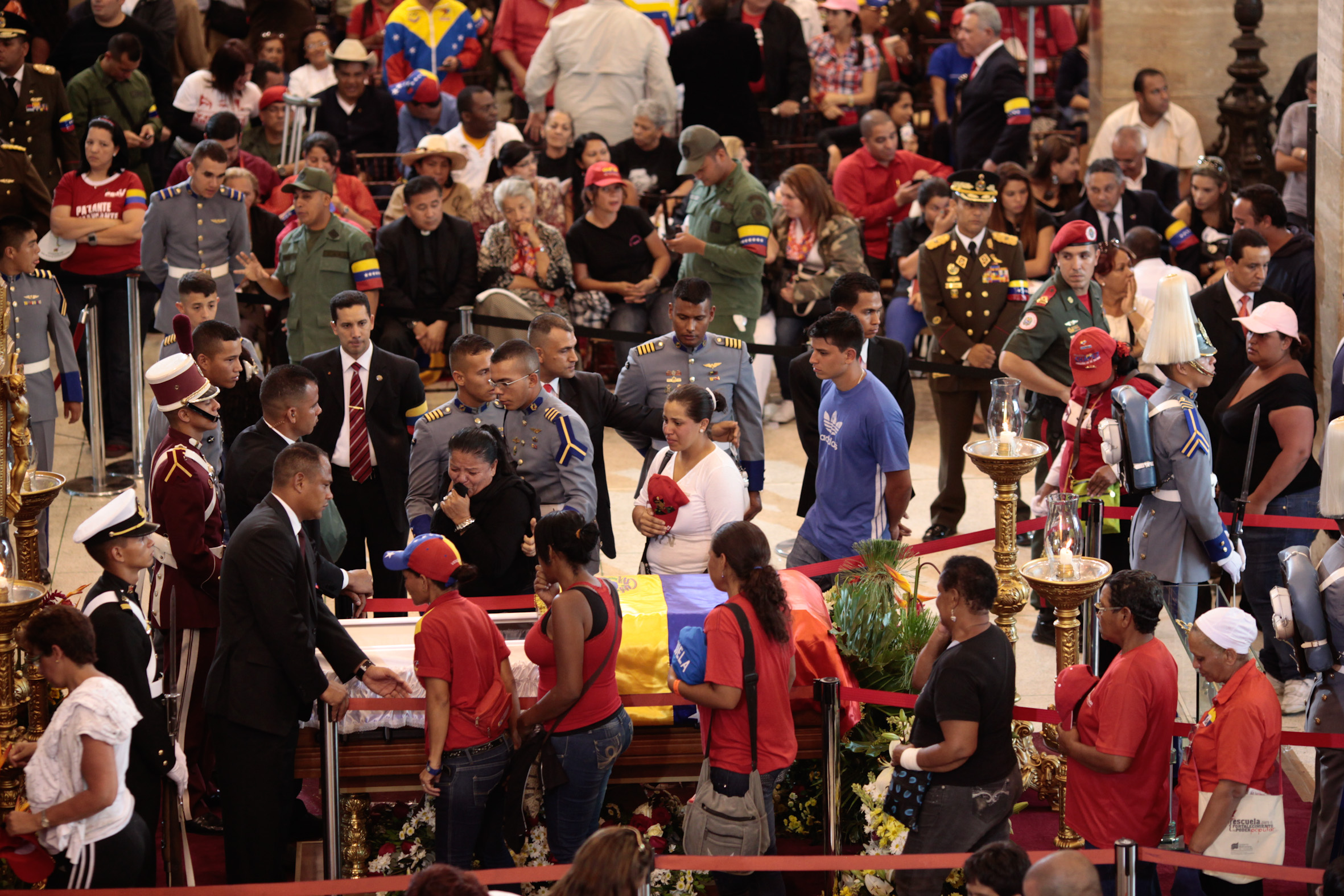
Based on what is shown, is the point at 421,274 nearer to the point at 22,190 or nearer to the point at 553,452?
the point at 22,190

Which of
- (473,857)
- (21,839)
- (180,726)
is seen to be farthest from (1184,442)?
(21,839)

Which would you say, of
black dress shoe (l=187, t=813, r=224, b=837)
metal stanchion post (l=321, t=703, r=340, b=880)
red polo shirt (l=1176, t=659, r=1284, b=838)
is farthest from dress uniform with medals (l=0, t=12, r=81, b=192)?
red polo shirt (l=1176, t=659, r=1284, b=838)

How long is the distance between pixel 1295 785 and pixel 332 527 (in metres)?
4.17

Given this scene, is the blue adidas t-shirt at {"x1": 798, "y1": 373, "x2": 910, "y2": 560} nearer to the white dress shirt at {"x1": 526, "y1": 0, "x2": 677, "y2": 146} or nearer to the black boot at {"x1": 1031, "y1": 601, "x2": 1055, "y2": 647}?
the black boot at {"x1": 1031, "y1": 601, "x2": 1055, "y2": 647}

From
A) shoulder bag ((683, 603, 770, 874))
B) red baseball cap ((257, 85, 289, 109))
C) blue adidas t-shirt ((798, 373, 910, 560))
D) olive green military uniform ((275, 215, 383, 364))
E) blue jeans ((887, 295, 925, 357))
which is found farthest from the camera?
red baseball cap ((257, 85, 289, 109))

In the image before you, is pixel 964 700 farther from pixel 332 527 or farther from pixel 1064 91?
pixel 1064 91

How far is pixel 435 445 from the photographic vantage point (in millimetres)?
7043

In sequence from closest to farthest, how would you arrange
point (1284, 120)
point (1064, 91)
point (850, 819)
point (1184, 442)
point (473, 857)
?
point (473, 857) → point (850, 819) → point (1184, 442) → point (1284, 120) → point (1064, 91)

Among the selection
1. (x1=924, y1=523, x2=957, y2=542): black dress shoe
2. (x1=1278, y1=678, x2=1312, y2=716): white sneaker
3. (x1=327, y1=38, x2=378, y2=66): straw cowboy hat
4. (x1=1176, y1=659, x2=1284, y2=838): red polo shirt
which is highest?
(x1=327, y1=38, x2=378, y2=66): straw cowboy hat

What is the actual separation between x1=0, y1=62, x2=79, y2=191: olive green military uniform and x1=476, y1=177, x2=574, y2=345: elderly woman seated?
3396 mm

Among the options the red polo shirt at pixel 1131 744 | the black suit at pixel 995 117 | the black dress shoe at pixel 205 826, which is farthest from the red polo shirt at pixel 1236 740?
the black suit at pixel 995 117

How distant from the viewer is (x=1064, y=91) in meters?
14.8

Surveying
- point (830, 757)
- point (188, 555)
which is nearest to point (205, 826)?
point (188, 555)

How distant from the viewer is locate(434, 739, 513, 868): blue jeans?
5387 mm
